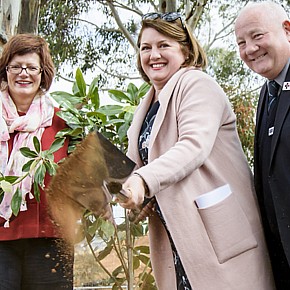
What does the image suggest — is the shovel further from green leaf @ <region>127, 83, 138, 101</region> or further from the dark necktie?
green leaf @ <region>127, 83, 138, 101</region>

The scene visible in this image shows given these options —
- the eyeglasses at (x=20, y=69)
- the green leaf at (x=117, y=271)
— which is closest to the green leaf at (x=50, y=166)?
the eyeglasses at (x=20, y=69)

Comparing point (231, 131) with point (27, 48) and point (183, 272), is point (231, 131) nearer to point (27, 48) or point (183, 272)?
point (183, 272)

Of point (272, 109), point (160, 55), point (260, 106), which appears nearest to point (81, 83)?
point (160, 55)

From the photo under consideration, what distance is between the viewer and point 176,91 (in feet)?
5.94

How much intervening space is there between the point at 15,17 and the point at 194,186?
11.2 ft

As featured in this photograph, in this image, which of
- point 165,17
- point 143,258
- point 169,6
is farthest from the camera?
point 169,6

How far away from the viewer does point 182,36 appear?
1.92 meters

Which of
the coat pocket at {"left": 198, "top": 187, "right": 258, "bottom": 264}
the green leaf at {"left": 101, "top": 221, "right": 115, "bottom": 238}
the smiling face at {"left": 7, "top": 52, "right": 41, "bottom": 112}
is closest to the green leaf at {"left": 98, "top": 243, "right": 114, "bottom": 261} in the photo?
the green leaf at {"left": 101, "top": 221, "right": 115, "bottom": 238}

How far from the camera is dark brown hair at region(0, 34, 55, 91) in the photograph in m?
2.32

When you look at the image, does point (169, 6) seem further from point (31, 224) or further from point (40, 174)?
point (31, 224)

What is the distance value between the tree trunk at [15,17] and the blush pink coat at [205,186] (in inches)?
97.3

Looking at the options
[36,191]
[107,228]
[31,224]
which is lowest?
[107,228]

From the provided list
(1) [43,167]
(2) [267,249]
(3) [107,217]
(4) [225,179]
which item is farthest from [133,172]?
(1) [43,167]

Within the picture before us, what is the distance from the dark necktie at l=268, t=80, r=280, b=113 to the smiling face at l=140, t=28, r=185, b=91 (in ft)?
0.94
